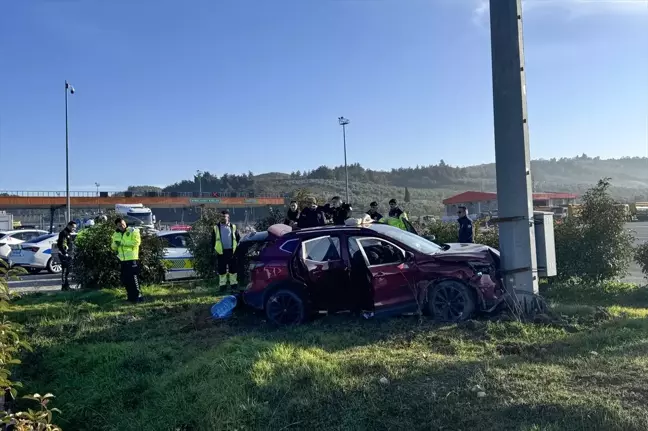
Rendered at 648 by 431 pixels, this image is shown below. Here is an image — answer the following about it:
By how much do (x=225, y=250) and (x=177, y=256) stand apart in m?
3.05

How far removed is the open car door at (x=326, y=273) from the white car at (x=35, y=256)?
1330cm

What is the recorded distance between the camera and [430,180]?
493 ft

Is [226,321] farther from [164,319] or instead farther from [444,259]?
[444,259]

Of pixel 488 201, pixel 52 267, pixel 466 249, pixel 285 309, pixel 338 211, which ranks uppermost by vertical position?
pixel 488 201

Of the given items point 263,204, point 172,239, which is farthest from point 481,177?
point 172,239

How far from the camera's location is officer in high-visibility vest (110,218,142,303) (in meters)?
11.3

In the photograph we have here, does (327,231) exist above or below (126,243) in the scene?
above

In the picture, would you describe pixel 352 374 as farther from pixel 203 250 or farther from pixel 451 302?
pixel 203 250

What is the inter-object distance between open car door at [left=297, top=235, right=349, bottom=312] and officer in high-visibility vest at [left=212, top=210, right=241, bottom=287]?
12.7 feet

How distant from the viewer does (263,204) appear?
2638 inches

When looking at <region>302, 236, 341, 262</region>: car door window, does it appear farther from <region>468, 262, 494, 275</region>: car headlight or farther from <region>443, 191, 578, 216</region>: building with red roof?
<region>443, 191, 578, 216</region>: building with red roof

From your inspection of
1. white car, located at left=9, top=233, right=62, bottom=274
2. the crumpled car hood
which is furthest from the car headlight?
white car, located at left=9, top=233, right=62, bottom=274

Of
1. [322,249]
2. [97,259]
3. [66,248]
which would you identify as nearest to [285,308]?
[322,249]

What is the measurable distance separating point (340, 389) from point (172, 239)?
1069 cm
